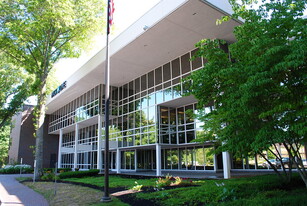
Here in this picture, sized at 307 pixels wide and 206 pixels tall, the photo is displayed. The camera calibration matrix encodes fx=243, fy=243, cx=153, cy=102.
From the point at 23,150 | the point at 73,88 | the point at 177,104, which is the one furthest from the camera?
the point at 23,150

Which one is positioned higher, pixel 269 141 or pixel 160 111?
pixel 160 111

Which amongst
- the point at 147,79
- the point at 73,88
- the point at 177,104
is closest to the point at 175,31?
the point at 177,104

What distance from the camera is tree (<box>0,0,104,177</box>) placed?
19281mm

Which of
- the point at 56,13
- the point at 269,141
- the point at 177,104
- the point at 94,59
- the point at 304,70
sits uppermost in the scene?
the point at 56,13

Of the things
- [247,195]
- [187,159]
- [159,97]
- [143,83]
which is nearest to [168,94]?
[159,97]

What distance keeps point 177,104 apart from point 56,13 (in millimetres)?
12000

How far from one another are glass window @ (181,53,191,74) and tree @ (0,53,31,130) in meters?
22.9

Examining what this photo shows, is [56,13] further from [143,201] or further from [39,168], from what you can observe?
[143,201]

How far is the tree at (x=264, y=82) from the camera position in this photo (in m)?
5.48

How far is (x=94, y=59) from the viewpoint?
23.3 m

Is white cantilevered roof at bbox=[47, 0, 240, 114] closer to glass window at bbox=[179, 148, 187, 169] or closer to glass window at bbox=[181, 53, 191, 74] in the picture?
glass window at bbox=[181, 53, 191, 74]

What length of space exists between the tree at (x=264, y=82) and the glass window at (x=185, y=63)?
1146 centimetres

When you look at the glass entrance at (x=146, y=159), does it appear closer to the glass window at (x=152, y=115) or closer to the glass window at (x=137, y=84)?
the glass window at (x=152, y=115)

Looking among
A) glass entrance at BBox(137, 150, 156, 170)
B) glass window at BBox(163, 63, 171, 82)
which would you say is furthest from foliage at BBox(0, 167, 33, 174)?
glass window at BBox(163, 63, 171, 82)
